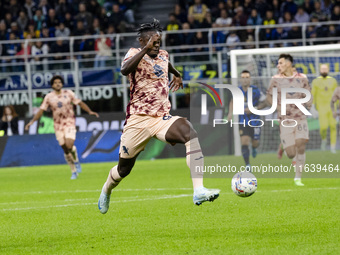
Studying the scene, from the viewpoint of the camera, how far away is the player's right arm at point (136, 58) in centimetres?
862

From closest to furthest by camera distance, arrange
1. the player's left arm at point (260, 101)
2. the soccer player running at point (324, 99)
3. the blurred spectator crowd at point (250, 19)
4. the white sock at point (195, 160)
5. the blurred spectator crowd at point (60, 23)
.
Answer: the white sock at point (195, 160), the player's left arm at point (260, 101), the soccer player running at point (324, 99), the blurred spectator crowd at point (250, 19), the blurred spectator crowd at point (60, 23)

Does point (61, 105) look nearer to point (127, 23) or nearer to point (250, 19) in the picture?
point (250, 19)

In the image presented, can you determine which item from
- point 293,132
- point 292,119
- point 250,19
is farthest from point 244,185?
point 250,19

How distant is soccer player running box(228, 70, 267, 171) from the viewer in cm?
1677

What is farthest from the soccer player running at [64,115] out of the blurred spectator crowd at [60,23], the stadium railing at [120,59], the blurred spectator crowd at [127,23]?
the blurred spectator crowd at [60,23]

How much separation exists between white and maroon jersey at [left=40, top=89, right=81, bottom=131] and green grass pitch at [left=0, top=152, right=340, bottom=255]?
2458 mm

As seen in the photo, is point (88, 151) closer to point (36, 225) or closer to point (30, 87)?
point (30, 87)

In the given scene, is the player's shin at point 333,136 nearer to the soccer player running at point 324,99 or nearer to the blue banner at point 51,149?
the soccer player running at point 324,99

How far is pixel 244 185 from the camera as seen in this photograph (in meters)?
9.38

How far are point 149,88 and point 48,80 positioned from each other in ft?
49.8

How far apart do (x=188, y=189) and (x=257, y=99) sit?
4.16 meters

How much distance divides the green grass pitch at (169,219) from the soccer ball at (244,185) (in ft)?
1.12

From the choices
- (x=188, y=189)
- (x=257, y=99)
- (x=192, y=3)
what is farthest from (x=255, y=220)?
(x=192, y=3)

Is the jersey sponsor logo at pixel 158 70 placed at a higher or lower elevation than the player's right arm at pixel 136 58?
lower
